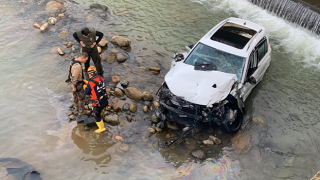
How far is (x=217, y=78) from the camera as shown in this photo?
5.99 m

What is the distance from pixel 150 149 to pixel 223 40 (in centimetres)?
384

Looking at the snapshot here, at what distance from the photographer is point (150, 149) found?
19.3ft

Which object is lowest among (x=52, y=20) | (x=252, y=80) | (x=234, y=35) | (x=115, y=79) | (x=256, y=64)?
(x=115, y=79)

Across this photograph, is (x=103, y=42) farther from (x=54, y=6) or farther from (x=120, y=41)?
(x=54, y=6)

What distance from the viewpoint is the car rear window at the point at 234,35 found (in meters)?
6.79

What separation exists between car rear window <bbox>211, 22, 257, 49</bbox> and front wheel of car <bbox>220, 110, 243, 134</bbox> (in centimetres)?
205

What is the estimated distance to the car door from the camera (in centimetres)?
649

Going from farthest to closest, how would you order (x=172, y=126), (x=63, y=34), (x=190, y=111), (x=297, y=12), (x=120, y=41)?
(x=297, y=12) < (x=63, y=34) < (x=120, y=41) < (x=172, y=126) < (x=190, y=111)

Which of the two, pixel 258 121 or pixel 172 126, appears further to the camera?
pixel 258 121

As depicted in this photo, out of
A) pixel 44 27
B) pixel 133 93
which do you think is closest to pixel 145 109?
pixel 133 93

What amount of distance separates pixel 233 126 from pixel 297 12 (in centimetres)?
818

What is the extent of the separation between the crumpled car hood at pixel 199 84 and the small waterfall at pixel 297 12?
24.4 ft

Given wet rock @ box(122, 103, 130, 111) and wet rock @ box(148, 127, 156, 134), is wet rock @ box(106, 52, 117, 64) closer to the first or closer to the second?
wet rock @ box(122, 103, 130, 111)

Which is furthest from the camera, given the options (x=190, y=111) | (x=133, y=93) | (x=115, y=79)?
(x=115, y=79)
